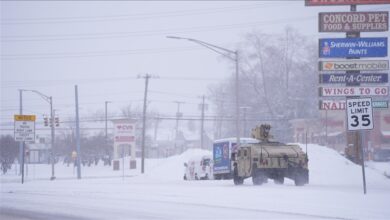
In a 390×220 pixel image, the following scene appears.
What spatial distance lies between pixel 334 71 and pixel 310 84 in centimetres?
4738

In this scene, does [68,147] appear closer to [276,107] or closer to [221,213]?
[276,107]

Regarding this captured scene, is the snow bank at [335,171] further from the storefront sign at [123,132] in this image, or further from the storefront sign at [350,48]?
the storefront sign at [123,132]

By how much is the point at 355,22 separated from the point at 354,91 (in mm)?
4050

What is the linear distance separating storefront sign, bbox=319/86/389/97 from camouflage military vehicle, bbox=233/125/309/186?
5132mm

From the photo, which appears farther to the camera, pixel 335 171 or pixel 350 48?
pixel 335 171

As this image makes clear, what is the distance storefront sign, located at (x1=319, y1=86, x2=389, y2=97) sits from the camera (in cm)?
3334

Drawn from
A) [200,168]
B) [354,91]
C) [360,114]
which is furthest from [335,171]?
[360,114]

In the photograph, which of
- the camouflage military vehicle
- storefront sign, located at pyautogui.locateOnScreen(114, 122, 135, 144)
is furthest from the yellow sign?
storefront sign, located at pyautogui.locateOnScreen(114, 122, 135, 144)

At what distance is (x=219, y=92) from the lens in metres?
101

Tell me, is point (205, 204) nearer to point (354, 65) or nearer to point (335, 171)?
point (354, 65)

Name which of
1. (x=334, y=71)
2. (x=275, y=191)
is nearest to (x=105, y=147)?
(x=334, y=71)

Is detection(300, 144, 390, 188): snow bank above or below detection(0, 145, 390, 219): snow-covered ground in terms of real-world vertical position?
above

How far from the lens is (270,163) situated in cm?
2916

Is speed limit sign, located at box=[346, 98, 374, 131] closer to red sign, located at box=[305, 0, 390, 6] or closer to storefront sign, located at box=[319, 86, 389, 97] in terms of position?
storefront sign, located at box=[319, 86, 389, 97]
